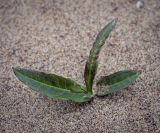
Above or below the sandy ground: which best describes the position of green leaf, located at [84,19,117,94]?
above

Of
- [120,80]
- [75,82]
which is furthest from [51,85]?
[120,80]

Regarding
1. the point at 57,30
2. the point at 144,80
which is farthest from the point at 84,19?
the point at 144,80

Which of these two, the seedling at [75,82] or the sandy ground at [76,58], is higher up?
the seedling at [75,82]

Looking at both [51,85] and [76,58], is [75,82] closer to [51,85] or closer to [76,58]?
[51,85]

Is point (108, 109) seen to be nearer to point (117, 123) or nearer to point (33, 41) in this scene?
point (117, 123)
